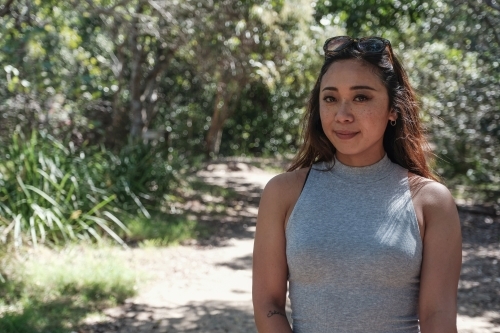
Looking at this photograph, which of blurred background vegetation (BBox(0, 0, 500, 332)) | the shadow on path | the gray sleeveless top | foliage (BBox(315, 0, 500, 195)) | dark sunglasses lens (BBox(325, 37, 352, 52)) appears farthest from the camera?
foliage (BBox(315, 0, 500, 195))

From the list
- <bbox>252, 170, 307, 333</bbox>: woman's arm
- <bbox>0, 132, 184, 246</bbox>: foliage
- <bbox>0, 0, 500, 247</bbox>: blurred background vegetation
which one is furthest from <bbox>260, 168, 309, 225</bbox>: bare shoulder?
<bbox>0, 132, 184, 246</bbox>: foliage

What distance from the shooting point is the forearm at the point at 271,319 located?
182 cm

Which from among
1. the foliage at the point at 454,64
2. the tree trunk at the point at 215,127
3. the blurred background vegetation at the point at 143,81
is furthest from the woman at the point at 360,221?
the tree trunk at the point at 215,127

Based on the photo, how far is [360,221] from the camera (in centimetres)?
176

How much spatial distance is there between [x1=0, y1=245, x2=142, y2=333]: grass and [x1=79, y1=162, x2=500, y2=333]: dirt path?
17cm

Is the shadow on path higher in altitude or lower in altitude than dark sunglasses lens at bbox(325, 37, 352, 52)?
lower

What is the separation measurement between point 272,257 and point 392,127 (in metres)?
0.59

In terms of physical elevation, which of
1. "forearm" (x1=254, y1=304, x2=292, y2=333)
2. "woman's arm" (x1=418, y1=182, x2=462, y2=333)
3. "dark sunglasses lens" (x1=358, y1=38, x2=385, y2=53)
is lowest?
"forearm" (x1=254, y1=304, x2=292, y2=333)

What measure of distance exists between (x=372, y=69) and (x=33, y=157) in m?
6.25

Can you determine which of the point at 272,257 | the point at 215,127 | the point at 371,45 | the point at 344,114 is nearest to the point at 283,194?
the point at 272,257

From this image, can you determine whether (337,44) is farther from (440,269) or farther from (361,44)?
(440,269)

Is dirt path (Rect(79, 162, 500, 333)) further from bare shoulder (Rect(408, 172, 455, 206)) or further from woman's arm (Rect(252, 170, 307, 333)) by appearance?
bare shoulder (Rect(408, 172, 455, 206))

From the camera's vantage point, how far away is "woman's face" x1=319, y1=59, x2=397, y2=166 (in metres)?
1.87

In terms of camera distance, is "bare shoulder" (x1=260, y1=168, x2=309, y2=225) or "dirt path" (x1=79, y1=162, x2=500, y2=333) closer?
"bare shoulder" (x1=260, y1=168, x2=309, y2=225)
